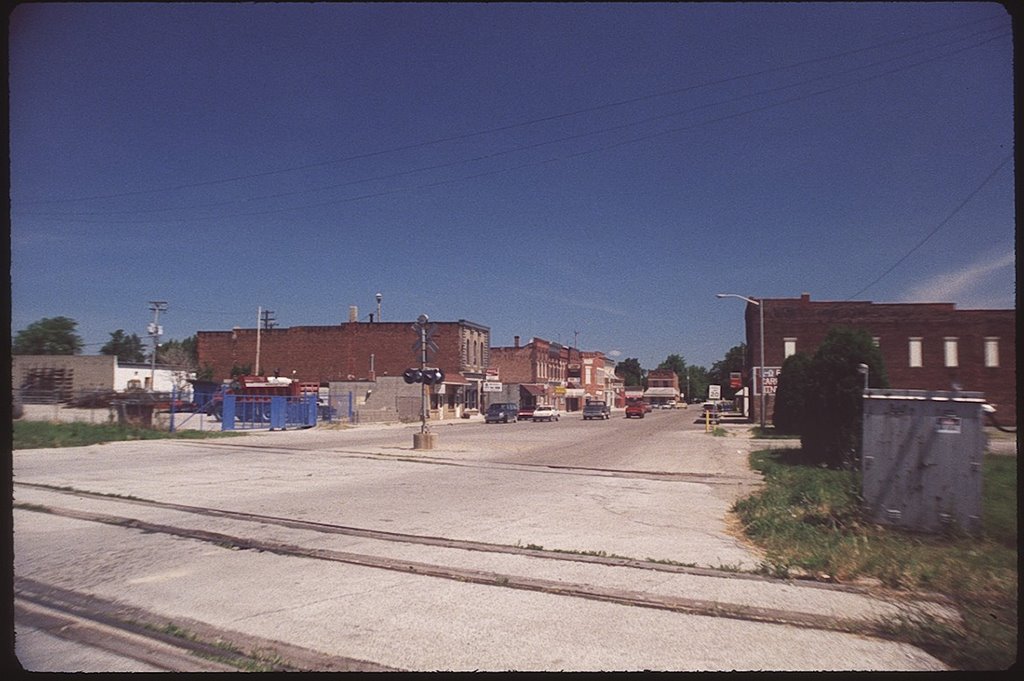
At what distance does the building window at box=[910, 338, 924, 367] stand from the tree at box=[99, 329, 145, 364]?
87458 mm

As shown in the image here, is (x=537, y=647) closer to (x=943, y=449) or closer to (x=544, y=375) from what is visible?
(x=943, y=449)

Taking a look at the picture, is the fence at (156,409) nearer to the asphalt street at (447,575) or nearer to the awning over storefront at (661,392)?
the asphalt street at (447,575)

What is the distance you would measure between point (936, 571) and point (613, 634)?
154 inches

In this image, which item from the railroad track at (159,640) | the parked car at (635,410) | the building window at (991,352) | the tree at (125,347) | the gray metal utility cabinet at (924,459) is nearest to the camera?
the railroad track at (159,640)

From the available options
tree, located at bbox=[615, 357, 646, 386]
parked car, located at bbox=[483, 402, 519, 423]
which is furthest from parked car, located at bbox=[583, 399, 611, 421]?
tree, located at bbox=[615, 357, 646, 386]

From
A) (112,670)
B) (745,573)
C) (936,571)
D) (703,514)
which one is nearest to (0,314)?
(112,670)

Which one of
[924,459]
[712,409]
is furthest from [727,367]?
[924,459]

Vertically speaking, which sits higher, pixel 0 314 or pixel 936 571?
pixel 0 314

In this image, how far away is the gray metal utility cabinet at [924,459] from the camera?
8.81 metres

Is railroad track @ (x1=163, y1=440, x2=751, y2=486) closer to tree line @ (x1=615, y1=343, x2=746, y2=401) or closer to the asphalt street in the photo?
the asphalt street

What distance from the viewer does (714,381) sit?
16662 cm

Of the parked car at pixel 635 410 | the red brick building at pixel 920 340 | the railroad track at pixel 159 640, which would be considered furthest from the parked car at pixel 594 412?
the railroad track at pixel 159 640

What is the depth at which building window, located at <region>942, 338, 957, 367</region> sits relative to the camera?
20.8 m

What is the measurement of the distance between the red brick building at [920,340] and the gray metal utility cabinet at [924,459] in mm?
614
